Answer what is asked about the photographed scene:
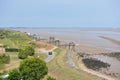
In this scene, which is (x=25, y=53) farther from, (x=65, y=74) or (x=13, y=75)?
(x=13, y=75)

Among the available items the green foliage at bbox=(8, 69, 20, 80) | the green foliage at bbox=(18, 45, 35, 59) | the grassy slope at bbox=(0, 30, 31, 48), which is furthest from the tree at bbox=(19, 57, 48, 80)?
the grassy slope at bbox=(0, 30, 31, 48)

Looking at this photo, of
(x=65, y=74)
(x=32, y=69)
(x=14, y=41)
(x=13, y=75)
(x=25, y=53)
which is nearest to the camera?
(x=13, y=75)

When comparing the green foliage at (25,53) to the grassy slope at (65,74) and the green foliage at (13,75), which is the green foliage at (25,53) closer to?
the grassy slope at (65,74)

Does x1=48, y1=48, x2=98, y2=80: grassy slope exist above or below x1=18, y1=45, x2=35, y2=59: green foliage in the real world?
below

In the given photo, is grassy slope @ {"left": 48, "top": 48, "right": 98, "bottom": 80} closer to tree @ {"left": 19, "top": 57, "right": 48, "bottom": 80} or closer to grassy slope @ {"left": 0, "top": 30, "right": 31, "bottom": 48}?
tree @ {"left": 19, "top": 57, "right": 48, "bottom": 80}

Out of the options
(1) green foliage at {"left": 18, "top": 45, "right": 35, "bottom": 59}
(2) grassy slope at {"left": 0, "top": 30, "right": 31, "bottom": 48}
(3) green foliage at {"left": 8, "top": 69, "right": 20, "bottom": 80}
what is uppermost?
(3) green foliage at {"left": 8, "top": 69, "right": 20, "bottom": 80}

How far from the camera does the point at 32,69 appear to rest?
32.4 m

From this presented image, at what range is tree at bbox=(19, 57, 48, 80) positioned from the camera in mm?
32091

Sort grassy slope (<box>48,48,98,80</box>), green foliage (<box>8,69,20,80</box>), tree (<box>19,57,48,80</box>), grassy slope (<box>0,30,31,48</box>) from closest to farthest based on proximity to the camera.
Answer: green foliage (<box>8,69,20,80</box>) < tree (<box>19,57,48,80</box>) < grassy slope (<box>48,48,98,80</box>) < grassy slope (<box>0,30,31,48</box>)

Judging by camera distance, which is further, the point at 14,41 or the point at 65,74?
the point at 14,41

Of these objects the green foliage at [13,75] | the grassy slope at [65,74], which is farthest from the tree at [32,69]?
the grassy slope at [65,74]

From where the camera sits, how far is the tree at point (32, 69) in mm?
32091

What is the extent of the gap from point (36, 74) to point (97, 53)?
4795 cm

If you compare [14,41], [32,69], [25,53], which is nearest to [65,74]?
[32,69]
